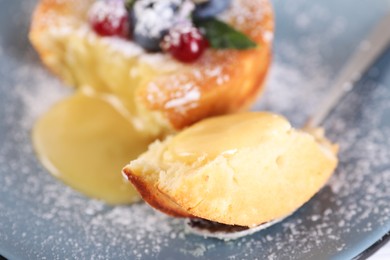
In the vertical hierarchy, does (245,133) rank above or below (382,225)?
above

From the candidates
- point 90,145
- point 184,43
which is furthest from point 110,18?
point 90,145

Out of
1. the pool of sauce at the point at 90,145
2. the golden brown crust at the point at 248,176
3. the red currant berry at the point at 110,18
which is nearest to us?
the golden brown crust at the point at 248,176

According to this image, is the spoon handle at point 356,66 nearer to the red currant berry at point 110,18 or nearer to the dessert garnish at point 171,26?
the dessert garnish at point 171,26

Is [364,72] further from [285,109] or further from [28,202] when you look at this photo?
[28,202]

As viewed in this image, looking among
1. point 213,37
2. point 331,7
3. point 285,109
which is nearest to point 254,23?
point 213,37

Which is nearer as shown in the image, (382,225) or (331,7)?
(382,225)

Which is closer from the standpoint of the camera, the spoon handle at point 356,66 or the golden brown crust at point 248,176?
the golden brown crust at point 248,176

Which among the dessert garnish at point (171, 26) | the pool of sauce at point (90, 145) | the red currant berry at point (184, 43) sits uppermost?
the dessert garnish at point (171, 26)

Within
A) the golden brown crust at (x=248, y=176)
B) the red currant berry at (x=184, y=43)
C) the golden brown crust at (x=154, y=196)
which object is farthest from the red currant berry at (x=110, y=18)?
the golden brown crust at (x=154, y=196)
